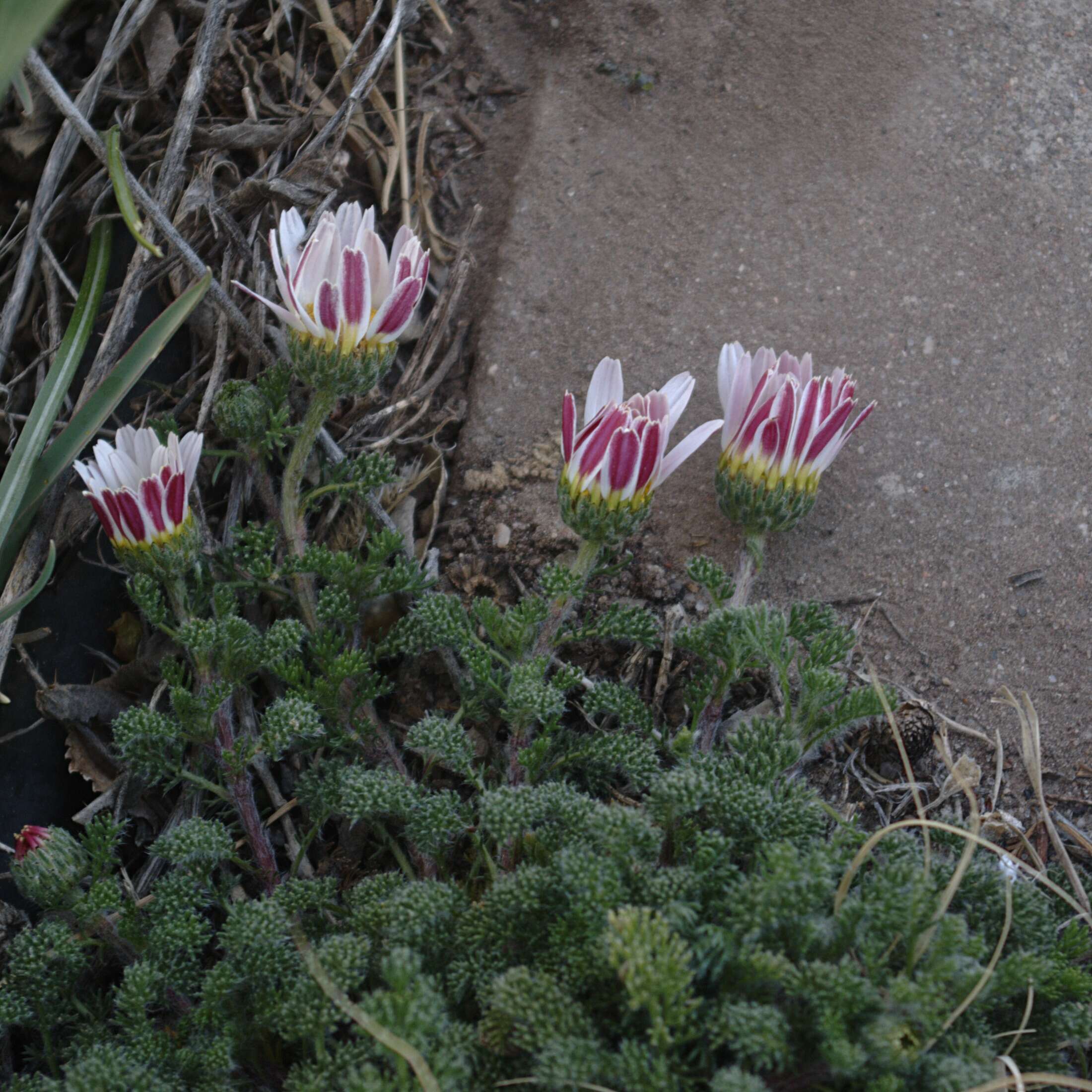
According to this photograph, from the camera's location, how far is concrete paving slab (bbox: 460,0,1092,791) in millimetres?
1963

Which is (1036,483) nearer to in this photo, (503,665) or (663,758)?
(663,758)

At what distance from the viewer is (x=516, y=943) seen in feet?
4.51

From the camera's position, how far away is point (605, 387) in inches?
72.4

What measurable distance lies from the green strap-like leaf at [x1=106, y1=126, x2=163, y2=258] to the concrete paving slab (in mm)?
694

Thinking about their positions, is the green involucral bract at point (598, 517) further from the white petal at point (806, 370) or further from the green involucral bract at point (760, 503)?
the white petal at point (806, 370)

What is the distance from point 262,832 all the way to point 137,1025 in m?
0.35

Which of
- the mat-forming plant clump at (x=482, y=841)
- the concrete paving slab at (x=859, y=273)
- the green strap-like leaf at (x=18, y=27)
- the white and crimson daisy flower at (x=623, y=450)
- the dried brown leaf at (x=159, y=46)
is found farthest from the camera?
the dried brown leaf at (x=159, y=46)

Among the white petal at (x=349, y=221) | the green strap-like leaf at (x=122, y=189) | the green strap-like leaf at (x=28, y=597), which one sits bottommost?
the green strap-like leaf at (x=28, y=597)

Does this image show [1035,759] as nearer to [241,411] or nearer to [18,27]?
[241,411]

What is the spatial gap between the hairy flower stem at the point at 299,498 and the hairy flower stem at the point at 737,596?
0.65m

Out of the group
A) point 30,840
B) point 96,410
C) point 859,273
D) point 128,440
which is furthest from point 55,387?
point 859,273

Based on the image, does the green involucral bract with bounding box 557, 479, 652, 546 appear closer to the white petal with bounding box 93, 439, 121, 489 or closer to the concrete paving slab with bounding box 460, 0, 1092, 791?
the concrete paving slab with bounding box 460, 0, 1092, 791

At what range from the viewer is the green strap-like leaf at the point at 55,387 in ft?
5.87

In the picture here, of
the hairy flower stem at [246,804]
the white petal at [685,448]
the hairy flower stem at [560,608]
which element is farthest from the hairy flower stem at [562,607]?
the hairy flower stem at [246,804]
